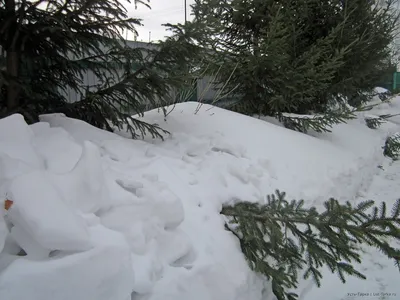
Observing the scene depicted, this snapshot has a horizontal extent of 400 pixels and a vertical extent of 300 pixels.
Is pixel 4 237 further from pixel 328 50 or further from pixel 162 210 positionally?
pixel 328 50

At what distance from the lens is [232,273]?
213 cm

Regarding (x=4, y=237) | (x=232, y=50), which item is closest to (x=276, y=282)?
(x=4, y=237)

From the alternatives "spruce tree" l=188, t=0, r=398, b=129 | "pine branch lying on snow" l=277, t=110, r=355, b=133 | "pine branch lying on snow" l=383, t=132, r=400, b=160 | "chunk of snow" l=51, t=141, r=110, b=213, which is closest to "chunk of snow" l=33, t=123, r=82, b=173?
"chunk of snow" l=51, t=141, r=110, b=213

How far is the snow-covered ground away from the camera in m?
1.44

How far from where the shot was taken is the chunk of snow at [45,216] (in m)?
1.43

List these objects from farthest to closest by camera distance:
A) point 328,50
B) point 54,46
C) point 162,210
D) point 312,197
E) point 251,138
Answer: point 328,50
point 251,138
point 312,197
point 54,46
point 162,210

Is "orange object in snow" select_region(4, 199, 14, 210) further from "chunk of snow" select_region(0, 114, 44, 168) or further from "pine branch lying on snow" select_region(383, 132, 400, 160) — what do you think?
"pine branch lying on snow" select_region(383, 132, 400, 160)

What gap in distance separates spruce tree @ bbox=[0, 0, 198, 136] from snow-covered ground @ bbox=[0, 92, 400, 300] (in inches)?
13.8

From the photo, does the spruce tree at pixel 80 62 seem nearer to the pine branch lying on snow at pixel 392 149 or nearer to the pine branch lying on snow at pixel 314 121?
the pine branch lying on snow at pixel 314 121

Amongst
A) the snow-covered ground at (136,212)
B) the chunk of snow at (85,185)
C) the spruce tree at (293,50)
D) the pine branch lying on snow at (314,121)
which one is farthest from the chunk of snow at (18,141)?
the pine branch lying on snow at (314,121)

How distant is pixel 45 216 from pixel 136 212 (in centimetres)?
61

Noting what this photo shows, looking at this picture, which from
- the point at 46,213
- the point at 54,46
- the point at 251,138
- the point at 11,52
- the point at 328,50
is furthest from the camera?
the point at 328,50

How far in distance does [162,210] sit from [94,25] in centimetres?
214

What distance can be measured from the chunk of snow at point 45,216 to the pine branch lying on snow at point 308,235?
122 cm
